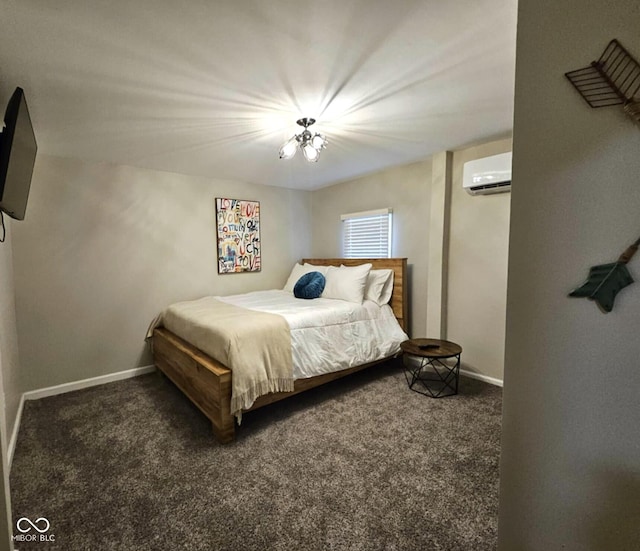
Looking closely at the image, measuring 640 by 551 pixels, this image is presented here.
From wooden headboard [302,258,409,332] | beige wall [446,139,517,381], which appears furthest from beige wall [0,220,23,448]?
beige wall [446,139,517,381]

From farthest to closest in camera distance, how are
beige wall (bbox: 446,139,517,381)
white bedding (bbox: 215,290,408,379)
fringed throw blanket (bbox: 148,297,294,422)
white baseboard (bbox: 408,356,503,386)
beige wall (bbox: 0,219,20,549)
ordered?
white baseboard (bbox: 408,356,503,386), beige wall (bbox: 446,139,517,381), white bedding (bbox: 215,290,408,379), fringed throw blanket (bbox: 148,297,294,422), beige wall (bbox: 0,219,20,549)

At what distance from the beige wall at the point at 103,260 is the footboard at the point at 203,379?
728mm

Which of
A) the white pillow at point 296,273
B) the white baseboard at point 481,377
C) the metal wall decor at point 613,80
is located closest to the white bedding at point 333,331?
the white pillow at point 296,273

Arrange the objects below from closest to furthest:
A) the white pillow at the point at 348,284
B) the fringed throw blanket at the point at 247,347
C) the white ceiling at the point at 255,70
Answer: the white ceiling at the point at 255,70 → the fringed throw blanket at the point at 247,347 → the white pillow at the point at 348,284

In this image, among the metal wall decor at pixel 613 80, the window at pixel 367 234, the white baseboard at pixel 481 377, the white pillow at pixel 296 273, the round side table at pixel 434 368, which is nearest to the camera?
the metal wall decor at pixel 613 80

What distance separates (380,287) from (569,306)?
8.34 feet

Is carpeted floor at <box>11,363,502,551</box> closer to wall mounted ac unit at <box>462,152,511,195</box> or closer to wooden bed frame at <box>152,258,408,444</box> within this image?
wooden bed frame at <box>152,258,408,444</box>

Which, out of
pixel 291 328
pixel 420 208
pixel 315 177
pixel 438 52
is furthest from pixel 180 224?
pixel 438 52

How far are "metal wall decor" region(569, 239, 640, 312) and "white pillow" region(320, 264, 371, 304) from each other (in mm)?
2436

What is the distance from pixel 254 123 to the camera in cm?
219

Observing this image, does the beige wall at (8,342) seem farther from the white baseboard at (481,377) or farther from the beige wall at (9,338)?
the white baseboard at (481,377)

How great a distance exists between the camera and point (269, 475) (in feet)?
5.64

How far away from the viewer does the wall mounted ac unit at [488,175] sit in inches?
98.1

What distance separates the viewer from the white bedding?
2.49 meters
